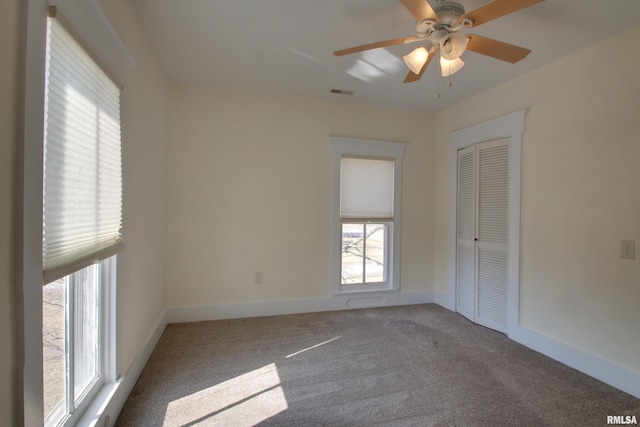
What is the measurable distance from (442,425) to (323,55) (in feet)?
9.22

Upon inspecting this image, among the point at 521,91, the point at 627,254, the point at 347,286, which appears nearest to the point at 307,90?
the point at 521,91

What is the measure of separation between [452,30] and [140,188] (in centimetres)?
232

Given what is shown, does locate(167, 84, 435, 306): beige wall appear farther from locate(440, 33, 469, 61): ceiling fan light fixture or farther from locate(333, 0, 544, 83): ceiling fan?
locate(440, 33, 469, 61): ceiling fan light fixture

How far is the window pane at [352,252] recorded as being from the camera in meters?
3.83

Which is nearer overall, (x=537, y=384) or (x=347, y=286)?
(x=537, y=384)

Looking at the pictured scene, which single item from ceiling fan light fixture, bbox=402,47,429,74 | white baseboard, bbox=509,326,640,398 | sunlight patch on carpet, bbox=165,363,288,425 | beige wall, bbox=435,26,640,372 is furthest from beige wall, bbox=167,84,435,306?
white baseboard, bbox=509,326,640,398

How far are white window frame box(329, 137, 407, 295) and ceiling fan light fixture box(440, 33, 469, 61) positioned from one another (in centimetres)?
198

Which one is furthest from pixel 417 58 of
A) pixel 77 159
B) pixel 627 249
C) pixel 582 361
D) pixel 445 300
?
pixel 445 300

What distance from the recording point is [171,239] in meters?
3.27

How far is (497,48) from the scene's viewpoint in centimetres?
187

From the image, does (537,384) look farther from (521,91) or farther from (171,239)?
(171,239)

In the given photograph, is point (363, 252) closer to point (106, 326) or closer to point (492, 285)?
point (492, 285)

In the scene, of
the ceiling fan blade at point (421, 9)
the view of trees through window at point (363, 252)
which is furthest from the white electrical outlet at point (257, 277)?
the ceiling fan blade at point (421, 9)

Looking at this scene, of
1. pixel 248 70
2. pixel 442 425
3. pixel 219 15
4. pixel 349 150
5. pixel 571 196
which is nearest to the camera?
pixel 442 425
